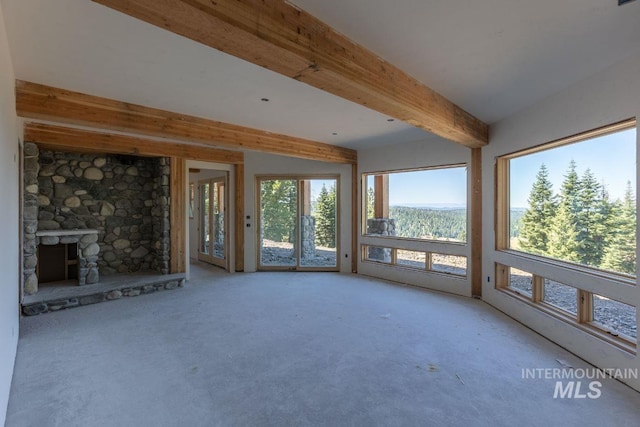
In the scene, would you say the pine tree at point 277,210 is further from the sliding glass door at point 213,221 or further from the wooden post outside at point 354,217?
the wooden post outside at point 354,217

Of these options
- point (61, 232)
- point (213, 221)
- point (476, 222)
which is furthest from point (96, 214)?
point (476, 222)

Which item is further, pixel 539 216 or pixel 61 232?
pixel 61 232

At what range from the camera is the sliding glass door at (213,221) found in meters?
6.83

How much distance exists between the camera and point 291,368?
101 inches

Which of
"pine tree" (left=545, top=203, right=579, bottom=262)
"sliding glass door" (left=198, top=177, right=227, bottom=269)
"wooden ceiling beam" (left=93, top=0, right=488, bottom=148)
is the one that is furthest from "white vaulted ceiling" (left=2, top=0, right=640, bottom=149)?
"sliding glass door" (left=198, top=177, right=227, bottom=269)

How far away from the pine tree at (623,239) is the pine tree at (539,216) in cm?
72

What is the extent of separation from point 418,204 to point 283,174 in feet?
9.24

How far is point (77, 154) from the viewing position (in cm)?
509

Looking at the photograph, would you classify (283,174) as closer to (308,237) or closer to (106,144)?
(308,237)

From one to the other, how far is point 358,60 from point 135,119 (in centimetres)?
280

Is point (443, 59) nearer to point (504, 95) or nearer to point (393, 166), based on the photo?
point (504, 95)

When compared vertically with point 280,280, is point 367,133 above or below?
above

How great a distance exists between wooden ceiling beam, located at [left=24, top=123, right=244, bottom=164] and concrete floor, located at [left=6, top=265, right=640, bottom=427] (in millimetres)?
2368

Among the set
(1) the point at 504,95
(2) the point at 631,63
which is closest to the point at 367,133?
(1) the point at 504,95
